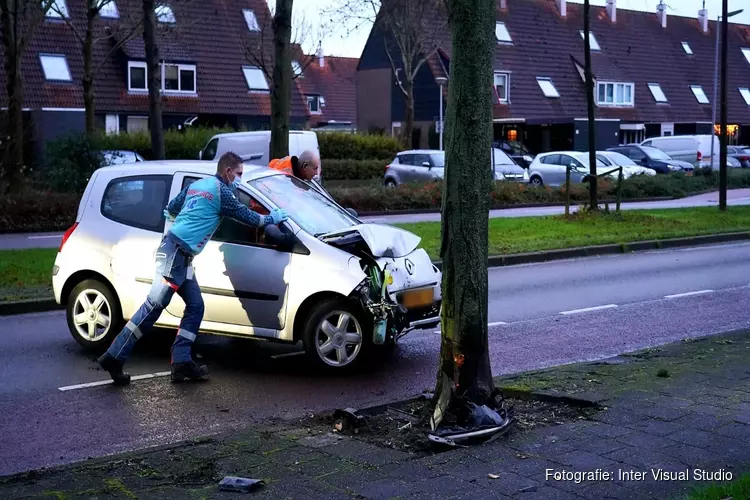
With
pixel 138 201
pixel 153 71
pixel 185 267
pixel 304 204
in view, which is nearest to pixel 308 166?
pixel 304 204

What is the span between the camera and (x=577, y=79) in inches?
2285

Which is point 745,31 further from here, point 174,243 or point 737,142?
point 174,243

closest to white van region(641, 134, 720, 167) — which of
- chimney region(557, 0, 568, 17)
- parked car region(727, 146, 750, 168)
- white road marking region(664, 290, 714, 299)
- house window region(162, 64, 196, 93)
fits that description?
parked car region(727, 146, 750, 168)

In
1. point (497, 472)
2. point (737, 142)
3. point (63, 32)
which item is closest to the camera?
point (497, 472)

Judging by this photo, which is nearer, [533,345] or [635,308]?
[533,345]

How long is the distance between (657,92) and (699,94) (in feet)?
12.9

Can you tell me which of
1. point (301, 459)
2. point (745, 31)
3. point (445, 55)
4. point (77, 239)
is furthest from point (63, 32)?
point (745, 31)

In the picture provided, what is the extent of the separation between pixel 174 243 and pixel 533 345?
12.7 ft

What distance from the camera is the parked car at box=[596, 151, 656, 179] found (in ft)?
114

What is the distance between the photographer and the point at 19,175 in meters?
24.7

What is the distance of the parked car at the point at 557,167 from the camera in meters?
34.9

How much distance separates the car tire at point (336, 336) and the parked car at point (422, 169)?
77.0 feet

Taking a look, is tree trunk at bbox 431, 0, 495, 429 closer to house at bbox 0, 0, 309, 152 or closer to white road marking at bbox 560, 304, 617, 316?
white road marking at bbox 560, 304, 617, 316

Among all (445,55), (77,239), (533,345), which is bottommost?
(533,345)
